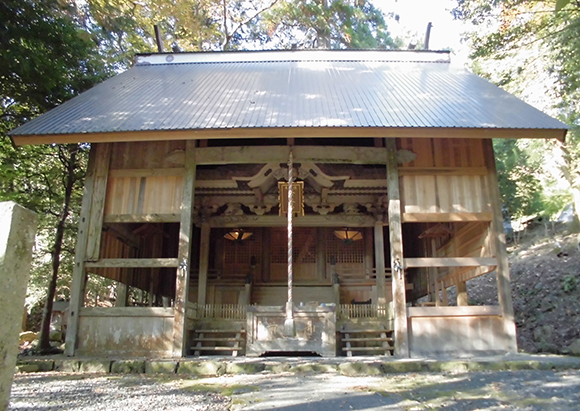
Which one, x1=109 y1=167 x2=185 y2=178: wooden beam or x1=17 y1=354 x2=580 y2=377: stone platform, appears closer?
x1=17 y1=354 x2=580 y2=377: stone platform

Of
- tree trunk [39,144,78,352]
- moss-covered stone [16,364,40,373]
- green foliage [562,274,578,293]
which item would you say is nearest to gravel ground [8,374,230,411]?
moss-covered stone [16,364,40,373]

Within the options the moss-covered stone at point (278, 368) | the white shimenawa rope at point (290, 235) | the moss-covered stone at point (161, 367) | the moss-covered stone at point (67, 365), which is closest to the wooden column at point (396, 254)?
the white shimenawa rope at point (290, 235)

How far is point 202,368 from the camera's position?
6.18 m

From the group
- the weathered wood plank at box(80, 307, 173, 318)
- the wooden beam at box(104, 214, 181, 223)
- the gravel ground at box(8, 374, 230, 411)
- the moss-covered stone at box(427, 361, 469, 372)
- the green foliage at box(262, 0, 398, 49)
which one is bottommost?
the gravel ground at box(8, 374, 230, 411)

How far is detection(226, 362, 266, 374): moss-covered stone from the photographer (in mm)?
6055

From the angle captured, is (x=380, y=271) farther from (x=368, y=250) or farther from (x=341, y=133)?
(x=341, y=133)

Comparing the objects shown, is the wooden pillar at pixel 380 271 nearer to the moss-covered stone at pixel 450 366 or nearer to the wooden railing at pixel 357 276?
the wooden railing at pixel 357 276

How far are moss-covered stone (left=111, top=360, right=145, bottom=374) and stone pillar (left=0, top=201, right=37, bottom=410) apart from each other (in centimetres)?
386

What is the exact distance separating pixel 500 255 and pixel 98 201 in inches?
301

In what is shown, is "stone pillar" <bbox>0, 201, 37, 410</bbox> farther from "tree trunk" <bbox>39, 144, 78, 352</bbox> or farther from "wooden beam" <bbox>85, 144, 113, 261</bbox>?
"tree trunk" <bbox>39, 144, 78, 352</bbox>

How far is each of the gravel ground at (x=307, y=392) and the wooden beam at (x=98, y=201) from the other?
2.82 meters

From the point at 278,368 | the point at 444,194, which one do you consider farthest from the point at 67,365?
the point at 444,194

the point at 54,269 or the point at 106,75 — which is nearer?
the point at 54,269

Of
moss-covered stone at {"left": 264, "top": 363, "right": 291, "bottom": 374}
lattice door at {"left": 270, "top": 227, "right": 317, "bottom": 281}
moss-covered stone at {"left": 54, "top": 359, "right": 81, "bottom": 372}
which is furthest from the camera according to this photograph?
lattice door at {"left": 270, "top": 227, "right": 317, "bottom": 281}
